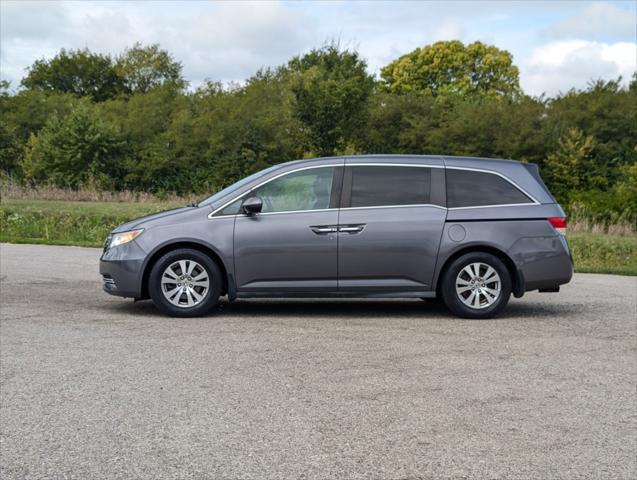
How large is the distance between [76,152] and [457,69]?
43.2 meters

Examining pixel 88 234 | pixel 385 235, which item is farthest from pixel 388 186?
pixel 88 234

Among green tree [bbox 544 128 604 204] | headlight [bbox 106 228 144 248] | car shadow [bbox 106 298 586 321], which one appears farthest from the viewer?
green tree [bbox 544 128 604 204]

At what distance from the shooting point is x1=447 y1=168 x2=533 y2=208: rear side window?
384 inches

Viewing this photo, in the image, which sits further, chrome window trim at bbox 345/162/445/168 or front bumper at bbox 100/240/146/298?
chrome window trim at bbox 345/162/445/168

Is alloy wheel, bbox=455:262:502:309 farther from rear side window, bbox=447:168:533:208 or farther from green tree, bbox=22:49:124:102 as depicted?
green tree, bbox=22:49:124:102

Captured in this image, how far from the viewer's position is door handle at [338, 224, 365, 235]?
9414 millimetres

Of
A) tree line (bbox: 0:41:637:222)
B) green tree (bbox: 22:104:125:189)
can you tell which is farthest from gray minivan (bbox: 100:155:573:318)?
green tree (bbox: 22:104:125:189)

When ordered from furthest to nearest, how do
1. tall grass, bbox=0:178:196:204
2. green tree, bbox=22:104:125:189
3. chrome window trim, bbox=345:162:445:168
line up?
1. green tree, bbox=22:104:125:189
2. tall grass, bbox=0:178:196:204
3. chrome window trim, bbox=345:162:445:168

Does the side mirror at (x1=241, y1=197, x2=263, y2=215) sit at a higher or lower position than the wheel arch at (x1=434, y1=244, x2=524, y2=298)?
higher

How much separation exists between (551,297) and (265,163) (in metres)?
35.9

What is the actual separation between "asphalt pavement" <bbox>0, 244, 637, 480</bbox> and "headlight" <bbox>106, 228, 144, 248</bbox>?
81 centimetres

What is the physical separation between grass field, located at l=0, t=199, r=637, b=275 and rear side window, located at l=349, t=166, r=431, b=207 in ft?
26.2

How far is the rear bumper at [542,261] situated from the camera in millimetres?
9602

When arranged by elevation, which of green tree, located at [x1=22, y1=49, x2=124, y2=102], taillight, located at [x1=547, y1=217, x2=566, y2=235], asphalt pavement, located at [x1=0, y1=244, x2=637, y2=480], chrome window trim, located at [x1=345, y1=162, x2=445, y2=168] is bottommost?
asphalt pavement, located at [x1=0, y1=244, x2=637, y2=480]
